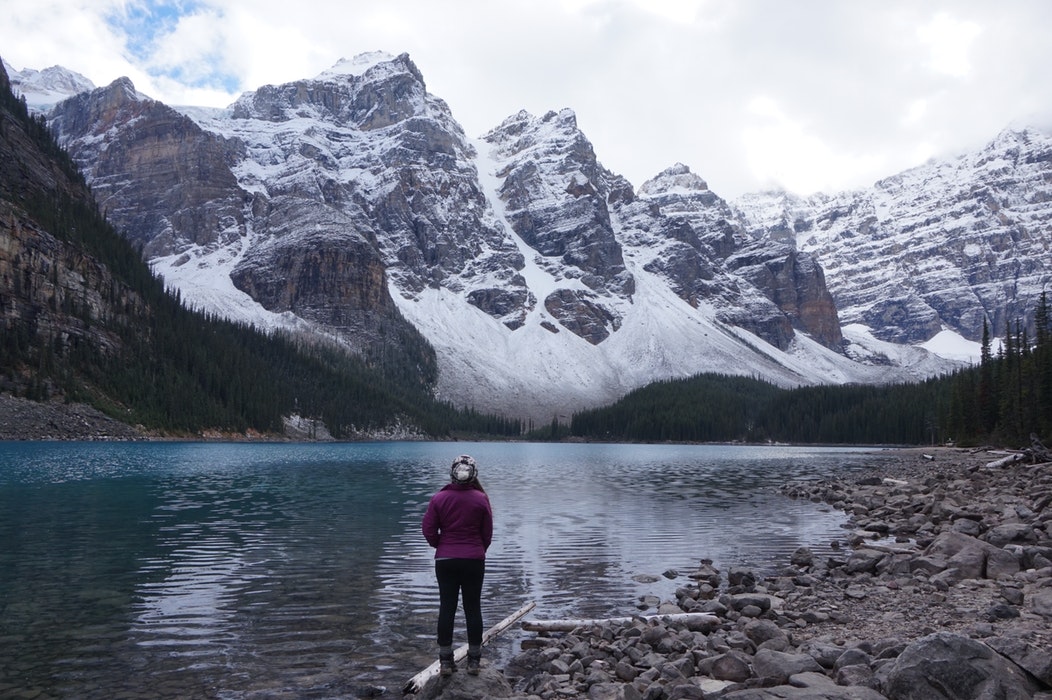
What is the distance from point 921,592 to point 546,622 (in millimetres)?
8749

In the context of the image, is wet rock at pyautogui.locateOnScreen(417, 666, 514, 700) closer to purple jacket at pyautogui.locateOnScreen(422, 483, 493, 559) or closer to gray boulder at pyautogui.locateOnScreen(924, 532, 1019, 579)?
purple jacket at pyautogui.locateOnScreen(422, 483, 493, 559)

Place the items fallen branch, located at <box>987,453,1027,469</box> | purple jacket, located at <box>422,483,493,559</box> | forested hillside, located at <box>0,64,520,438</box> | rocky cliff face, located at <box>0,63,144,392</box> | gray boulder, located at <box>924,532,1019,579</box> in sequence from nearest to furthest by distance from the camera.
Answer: purple jacket, located at <box>422,483,493,559</box> < gray boulder, located at <box>924,532,1019,579</box> < fallen branch, located at <box>987,453,1027,469</box> < forested hillside, located at <box>0,64,520,438</box> < rocky cliff face, located at <box>0,63,144,392</box>

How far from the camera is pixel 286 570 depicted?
76.2 ft

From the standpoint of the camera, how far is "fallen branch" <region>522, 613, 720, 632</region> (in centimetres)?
1584

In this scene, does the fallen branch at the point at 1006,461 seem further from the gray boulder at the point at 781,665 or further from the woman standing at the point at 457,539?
the woman standing at the point at 457,539

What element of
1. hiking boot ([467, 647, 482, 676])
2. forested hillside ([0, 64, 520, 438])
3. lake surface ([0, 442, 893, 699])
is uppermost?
forested hillside ([0, 64, 520, 438])

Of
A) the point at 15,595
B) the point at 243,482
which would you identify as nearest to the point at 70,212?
the point at 243,482

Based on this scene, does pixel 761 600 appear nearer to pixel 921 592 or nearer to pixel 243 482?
pixel 921 592

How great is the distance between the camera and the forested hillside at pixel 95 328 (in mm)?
115625

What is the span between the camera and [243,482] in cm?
5522

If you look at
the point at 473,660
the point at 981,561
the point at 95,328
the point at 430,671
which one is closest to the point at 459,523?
the point at 473,660

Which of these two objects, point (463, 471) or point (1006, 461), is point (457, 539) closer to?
point (463, 471)

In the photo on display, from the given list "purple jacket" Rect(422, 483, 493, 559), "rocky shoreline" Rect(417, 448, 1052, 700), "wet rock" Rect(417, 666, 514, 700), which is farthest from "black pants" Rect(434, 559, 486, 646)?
"rocky shoreline" Rect(417, 448, 1052, 700)

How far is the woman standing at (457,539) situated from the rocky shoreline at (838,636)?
94 cm
